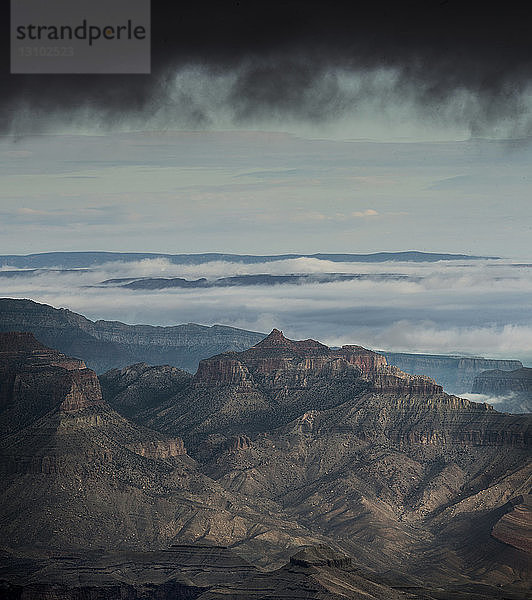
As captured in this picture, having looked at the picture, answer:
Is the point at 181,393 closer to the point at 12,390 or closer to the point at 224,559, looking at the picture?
the point at 12,390

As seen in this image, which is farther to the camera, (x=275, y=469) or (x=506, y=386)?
(x=506, y=386)

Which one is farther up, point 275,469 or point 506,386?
point 506,386

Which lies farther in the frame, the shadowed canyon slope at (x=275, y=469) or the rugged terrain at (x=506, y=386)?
the rugged terrain at (x=506, y=386)

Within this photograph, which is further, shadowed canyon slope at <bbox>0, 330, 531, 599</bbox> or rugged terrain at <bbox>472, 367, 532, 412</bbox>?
rugged terrain at <bbox>472, 367, 532, 412</bbox>
